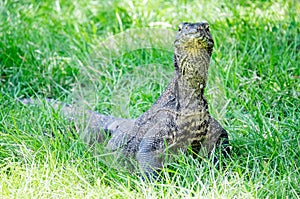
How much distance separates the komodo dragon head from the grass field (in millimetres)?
487

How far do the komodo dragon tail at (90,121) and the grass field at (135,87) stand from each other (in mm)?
97

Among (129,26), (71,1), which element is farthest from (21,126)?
(71,1)

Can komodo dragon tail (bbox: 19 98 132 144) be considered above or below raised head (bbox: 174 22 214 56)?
below

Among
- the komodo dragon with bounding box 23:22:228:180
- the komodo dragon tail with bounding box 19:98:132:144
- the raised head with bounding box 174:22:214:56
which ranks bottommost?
the komodo dragon tail with bounding box 19:98:132:144

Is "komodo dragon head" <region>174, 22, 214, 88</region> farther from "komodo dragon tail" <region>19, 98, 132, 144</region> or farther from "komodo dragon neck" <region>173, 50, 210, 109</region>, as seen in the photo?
"komodo dragon tail" <region>19, 98, 132, 144</region>

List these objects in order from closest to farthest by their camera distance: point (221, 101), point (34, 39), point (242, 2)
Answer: point (221, 101) < point (34, 39) < point (242, 2)

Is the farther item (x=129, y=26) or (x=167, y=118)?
(x=129, y=26)

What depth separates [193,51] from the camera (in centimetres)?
373

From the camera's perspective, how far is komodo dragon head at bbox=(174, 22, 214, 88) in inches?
145

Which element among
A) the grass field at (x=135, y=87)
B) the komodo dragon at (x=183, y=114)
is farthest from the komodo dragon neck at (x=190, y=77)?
the grass field at (x=135, y=87)

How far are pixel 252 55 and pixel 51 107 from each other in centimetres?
184

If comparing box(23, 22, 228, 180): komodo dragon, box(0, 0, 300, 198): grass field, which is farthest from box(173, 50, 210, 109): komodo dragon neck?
box(0, 0, 300, 198): grass field

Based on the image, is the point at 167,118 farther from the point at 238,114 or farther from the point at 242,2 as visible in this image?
the point at 242,2

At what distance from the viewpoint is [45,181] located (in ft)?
12.1
